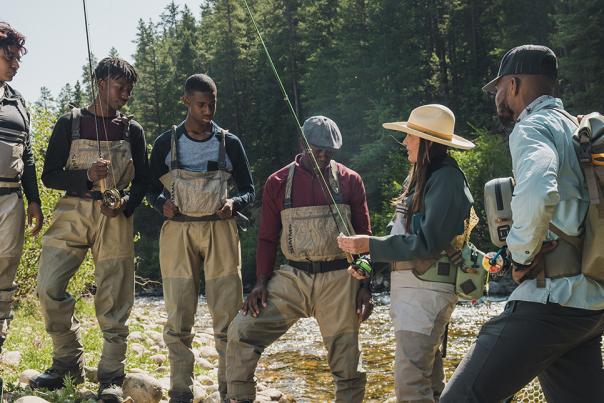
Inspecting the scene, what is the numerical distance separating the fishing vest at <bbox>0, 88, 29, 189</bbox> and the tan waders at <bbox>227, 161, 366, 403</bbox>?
6.99ft

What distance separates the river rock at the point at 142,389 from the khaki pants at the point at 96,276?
13cm

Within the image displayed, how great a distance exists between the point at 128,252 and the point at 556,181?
12.3 feet

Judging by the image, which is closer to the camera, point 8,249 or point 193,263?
point 8,249

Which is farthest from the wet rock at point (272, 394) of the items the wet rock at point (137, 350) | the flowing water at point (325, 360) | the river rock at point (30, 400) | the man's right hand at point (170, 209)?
the river rock at point (30, 400)

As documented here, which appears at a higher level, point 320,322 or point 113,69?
point 113,69

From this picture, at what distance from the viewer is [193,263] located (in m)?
5.51

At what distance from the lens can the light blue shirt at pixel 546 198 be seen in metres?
3.09

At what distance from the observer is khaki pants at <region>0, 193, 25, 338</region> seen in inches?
205

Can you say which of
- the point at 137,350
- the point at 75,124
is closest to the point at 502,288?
the point at 137,350

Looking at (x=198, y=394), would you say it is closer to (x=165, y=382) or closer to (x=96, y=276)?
(x=165, y=382)

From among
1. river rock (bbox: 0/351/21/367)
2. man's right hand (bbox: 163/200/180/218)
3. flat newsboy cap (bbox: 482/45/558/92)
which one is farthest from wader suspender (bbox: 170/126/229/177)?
river rock (bbox: 0/351/21/367)

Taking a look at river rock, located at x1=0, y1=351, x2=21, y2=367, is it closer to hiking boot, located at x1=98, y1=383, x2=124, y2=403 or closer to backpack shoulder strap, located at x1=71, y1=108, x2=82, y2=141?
hiking boot, located at x1=98, y1=383, x2=124, y2=403

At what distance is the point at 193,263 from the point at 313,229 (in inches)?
46.6

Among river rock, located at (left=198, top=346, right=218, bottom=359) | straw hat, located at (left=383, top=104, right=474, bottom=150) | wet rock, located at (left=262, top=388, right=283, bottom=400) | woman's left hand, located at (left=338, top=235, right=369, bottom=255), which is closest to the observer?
woman's left hand, located at (left=338, top=235, right=369, bottom=255)
